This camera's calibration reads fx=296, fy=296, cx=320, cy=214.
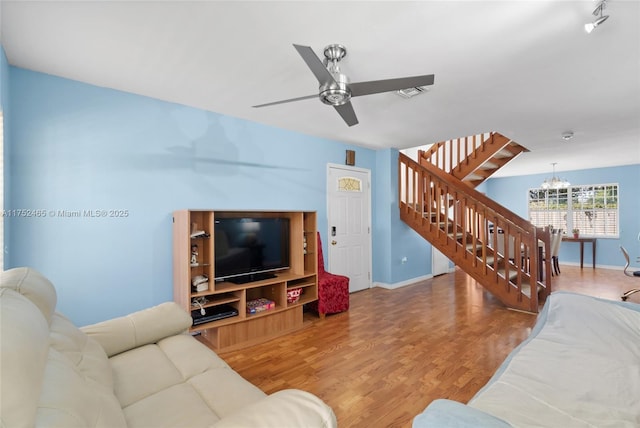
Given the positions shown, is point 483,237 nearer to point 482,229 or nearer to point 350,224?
point 482,229

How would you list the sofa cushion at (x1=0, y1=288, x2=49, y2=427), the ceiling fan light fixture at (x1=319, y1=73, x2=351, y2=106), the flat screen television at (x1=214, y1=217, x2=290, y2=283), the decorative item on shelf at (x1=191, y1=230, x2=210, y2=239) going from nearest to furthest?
the sofa cushion at (x1=0, y1=288, x2=49, y2=427) < the ceiling fan light fixture at (x1=319, y1=73, x2=351, y2=106) < the decorative item on shelf at (x1=191, y1=230, x2=210, y2=239) < the flat screen television at (x1=214, y1=217, x2=290, y2=283)

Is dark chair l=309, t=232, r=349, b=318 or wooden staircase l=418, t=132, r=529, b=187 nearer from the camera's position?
dark chair l=309, t=232, r=349, b=318

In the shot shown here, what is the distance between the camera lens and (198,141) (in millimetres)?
3318

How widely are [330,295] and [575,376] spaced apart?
277 cm

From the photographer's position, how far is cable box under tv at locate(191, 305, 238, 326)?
2.87 m

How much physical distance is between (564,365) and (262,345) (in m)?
2.49

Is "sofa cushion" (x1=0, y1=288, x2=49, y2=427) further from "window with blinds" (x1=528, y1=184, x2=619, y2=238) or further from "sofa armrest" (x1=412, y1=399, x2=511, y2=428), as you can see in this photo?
"window with blinds" (x1=528, y1=184, x2=619, y2=238)

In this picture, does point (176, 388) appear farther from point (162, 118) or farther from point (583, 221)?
point (583, 221)

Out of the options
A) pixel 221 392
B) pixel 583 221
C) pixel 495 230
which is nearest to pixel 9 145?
pixel 221 392

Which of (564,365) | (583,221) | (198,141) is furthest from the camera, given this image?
(583,221)

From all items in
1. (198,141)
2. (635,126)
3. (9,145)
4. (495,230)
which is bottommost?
(495,230)

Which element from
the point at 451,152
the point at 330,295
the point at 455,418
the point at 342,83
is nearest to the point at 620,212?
the point at 451,152

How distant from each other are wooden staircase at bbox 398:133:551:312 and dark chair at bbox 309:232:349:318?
6.68 ft

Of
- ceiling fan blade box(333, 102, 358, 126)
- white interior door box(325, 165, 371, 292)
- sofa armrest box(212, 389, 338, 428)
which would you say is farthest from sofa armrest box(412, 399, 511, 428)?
white interior door box(325, 165, 371, 292)
